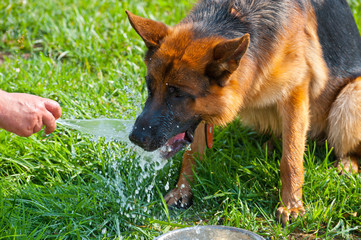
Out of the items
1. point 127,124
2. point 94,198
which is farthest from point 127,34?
point 94,198

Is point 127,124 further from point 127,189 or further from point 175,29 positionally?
point 175,29

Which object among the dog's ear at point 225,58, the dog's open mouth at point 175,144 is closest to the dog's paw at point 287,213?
the dog's open mouth at point 175,144

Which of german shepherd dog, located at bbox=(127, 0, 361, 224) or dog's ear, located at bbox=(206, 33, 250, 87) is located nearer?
dog's ear, located at bbox=(206, 33, 250, 87)

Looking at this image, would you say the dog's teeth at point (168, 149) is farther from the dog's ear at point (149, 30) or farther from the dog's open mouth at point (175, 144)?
the dog's ear at point (149, 30)

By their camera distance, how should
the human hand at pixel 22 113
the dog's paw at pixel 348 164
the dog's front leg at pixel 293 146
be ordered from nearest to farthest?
the human hand at pixel 22 113
the dog's front leg at pixel 293 146
the dog's paw at pixel 348 164

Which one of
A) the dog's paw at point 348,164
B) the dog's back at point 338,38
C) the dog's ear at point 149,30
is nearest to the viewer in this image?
the dog's ear at point 149,30

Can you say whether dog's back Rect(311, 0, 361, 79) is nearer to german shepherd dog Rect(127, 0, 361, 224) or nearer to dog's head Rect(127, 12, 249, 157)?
german shepherd dog Rect(127, 0, 361, 224)

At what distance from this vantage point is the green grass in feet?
11.4

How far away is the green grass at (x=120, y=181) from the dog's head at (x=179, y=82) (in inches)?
20.6

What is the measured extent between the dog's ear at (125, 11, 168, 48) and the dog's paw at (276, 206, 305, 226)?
5.20 ft

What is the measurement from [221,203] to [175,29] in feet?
4.56

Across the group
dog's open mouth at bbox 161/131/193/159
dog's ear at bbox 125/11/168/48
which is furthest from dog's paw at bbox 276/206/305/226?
dog's ear at bbox 125/11/168/48

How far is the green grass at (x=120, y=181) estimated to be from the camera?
3.47 meters

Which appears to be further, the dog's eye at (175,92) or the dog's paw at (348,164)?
the dog's paw at (348,164)
